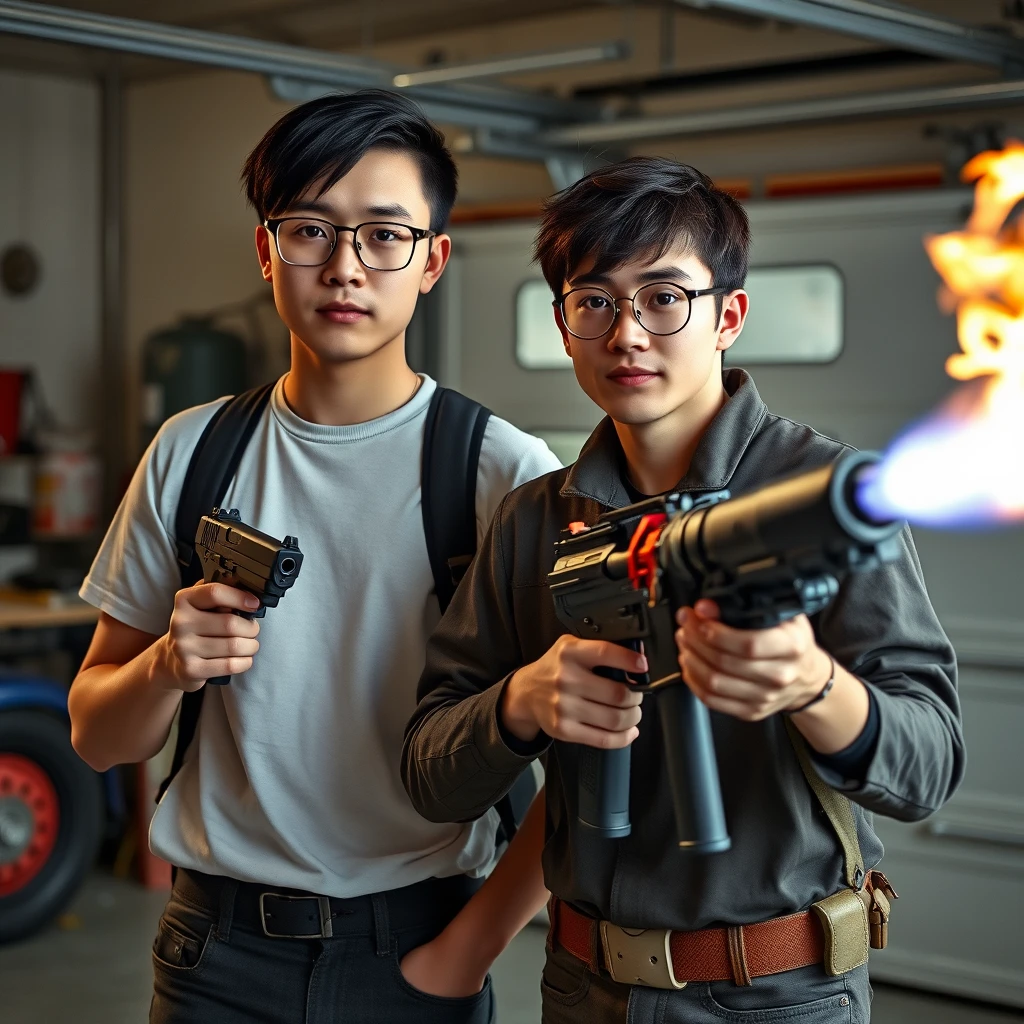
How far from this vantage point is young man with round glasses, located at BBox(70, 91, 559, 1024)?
1.58m

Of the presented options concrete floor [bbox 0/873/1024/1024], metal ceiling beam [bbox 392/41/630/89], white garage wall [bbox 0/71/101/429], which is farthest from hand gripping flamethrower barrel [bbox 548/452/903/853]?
white garage wall [bbox 0/71/101/429]

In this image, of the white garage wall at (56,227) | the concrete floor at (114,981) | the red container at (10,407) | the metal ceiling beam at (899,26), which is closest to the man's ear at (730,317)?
the metal ceiling beam at (899,26)

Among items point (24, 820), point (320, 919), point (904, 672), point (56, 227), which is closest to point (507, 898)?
point (320, 919)

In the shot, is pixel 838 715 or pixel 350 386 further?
pixel 350 386

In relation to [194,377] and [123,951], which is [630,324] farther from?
[194,377]

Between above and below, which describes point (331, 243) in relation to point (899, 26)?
below

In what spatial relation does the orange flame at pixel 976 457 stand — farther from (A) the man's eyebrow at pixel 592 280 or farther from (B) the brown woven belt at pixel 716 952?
(B) the brown woven belt at pixel 716 952

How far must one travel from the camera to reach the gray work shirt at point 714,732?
129 cm

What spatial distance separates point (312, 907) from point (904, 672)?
28.9 inches

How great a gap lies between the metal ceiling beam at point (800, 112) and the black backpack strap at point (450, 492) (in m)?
2.31

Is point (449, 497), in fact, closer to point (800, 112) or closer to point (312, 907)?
point (312, 907)

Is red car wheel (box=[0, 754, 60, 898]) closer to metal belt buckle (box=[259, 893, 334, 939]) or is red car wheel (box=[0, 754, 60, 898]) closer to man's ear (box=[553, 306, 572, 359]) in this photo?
metal belt buckle (box=[259, 893, 334, 939])

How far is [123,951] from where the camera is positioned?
4398 millimetres

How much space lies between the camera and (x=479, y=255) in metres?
4.75
